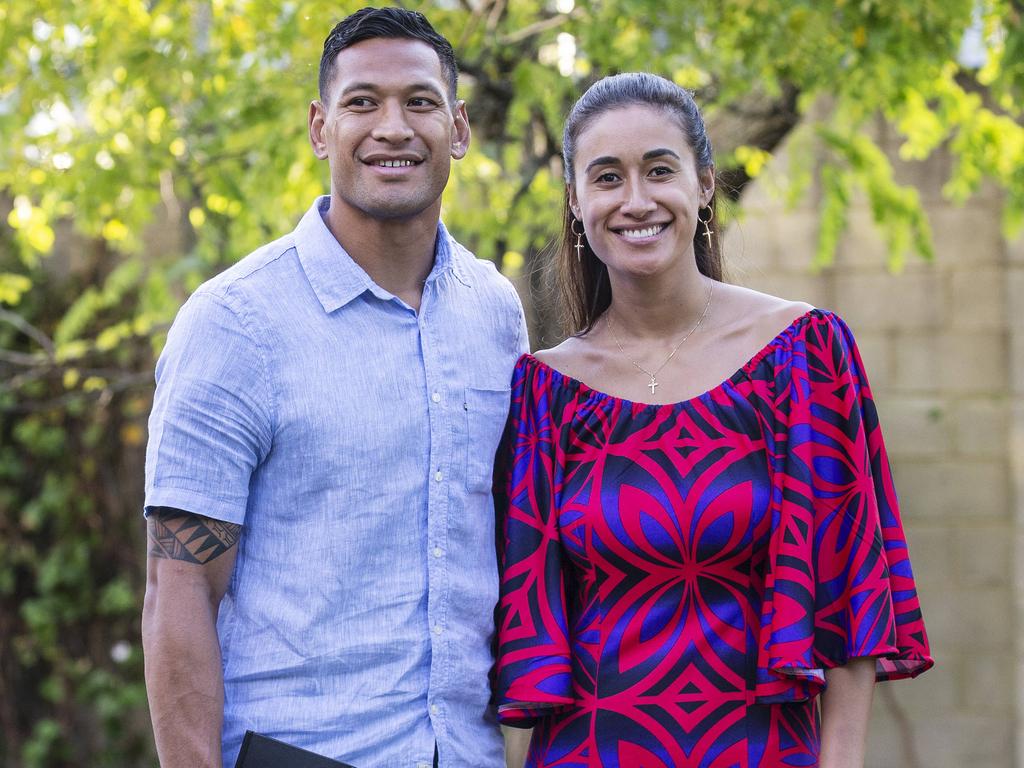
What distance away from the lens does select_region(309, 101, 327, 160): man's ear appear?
269cm

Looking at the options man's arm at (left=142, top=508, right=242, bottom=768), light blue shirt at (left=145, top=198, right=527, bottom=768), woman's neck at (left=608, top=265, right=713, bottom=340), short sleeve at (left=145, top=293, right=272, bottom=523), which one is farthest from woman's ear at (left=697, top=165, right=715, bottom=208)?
man's arm at (left=142, top=508, right=242, bottom=768)

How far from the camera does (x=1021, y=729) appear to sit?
551 cm

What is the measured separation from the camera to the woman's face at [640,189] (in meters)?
2.67

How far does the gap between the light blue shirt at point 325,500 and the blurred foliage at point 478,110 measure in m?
1.43

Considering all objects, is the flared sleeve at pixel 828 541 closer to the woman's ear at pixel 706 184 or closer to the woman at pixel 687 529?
the woman at pixel 687 529

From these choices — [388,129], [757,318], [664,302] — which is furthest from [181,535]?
[757,318]

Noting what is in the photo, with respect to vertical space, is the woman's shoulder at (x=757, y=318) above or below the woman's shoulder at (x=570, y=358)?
above

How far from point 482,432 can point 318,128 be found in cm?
69

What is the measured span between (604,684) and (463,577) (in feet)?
1.10

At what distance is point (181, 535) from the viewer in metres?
2.31

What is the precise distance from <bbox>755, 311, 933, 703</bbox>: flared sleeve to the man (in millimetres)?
549

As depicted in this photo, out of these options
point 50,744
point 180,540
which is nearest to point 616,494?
point 180,540

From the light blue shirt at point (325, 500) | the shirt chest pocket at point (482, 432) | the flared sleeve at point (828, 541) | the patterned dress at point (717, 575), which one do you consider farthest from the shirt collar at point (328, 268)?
the flared sleeve at point (828, 541)

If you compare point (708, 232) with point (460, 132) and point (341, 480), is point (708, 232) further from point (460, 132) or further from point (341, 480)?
point (341, 480)
